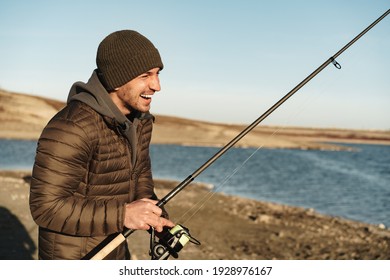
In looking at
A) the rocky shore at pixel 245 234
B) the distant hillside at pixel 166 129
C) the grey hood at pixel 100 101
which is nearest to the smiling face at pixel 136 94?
the grey hood at pixel 100 101

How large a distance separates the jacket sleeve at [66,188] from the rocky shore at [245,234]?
5406mm

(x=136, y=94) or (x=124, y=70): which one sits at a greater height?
(x=124, y=70)

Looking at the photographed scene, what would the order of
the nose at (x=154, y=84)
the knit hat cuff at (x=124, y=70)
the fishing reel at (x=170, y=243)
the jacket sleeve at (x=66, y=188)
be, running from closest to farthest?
the jacket sleeve at (x=66, y=188) → the knit hat cuff at (x=124, y=70) → the nose at (x=154, y=84) → the fishing reel at (x=170, y=243)

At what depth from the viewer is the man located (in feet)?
8.02

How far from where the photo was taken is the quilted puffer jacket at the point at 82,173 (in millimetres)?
2426

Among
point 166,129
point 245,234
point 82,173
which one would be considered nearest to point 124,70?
point 82,173

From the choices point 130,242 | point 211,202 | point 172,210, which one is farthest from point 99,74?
point 211,202

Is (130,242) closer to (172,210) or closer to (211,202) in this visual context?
(172,210)

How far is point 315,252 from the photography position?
9.53m

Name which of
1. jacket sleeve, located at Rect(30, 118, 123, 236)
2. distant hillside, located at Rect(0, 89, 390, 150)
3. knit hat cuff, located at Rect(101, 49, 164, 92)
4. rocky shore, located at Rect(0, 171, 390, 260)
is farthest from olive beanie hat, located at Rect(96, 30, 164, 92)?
distant hillside, located at Rect(0, 89, 390, 150)

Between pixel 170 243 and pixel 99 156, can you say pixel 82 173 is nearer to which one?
pixel 99 156

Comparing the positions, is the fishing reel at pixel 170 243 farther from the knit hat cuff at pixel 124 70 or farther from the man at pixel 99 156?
the knit hat cuff at pixel 124 70

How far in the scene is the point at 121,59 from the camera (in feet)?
9.23

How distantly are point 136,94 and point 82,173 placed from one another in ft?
2.17
